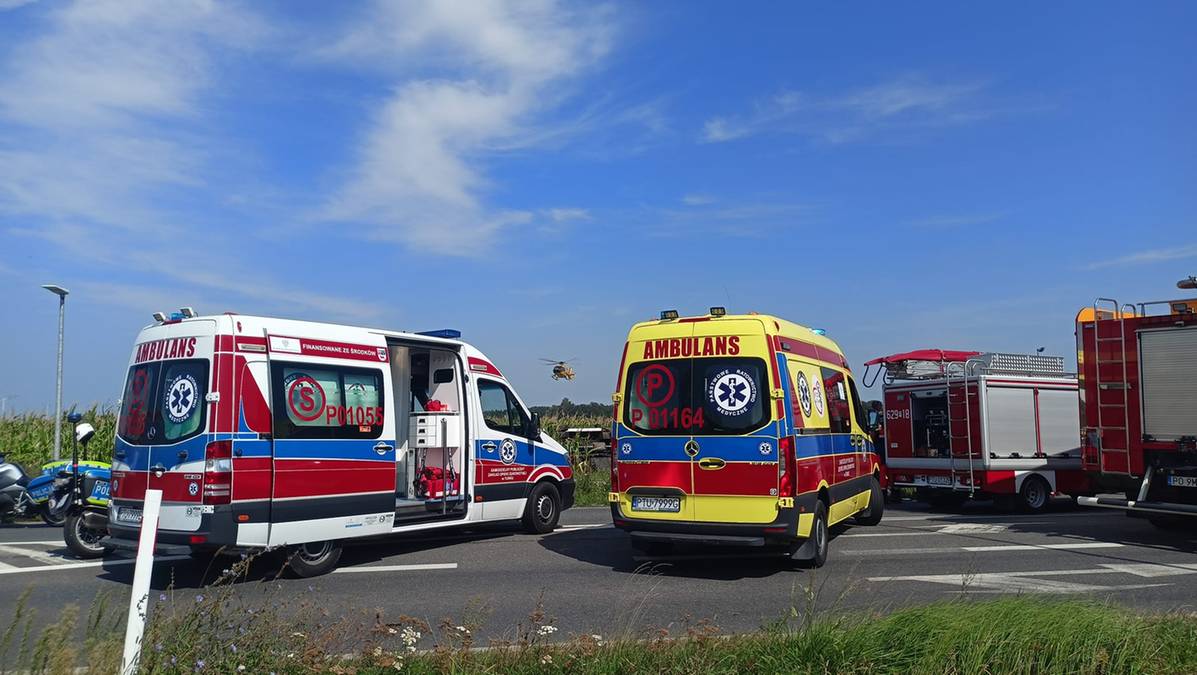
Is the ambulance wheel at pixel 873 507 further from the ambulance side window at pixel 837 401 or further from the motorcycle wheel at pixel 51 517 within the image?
the motorcycle wheel at pixel 51 517

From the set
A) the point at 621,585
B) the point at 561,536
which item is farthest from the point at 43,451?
the point at 621,585

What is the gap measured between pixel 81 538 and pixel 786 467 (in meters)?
8.38

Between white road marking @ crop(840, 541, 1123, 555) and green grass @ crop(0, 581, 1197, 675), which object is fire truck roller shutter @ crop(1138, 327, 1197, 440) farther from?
green grass @ crop(0, 581, 1197, 675)

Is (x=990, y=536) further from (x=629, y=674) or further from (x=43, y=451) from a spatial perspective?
(x=43, y=451)

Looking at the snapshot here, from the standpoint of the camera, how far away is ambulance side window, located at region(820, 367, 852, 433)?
440 inches

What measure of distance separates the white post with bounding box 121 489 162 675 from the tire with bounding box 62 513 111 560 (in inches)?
291

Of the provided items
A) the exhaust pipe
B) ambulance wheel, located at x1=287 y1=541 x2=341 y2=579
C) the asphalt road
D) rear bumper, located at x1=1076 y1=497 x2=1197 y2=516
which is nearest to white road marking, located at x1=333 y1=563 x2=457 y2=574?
the asphalt road

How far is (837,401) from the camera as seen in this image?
11.6 m

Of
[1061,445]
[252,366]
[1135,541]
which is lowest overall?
[1135,541]

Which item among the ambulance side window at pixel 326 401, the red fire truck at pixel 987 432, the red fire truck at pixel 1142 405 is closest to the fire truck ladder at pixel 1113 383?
the red fire truck at pixel 1142 405

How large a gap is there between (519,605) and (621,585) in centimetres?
141

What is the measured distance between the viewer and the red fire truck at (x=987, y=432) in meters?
16.3

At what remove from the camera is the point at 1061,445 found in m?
17.1

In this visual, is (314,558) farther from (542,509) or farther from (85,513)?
(542,509)
